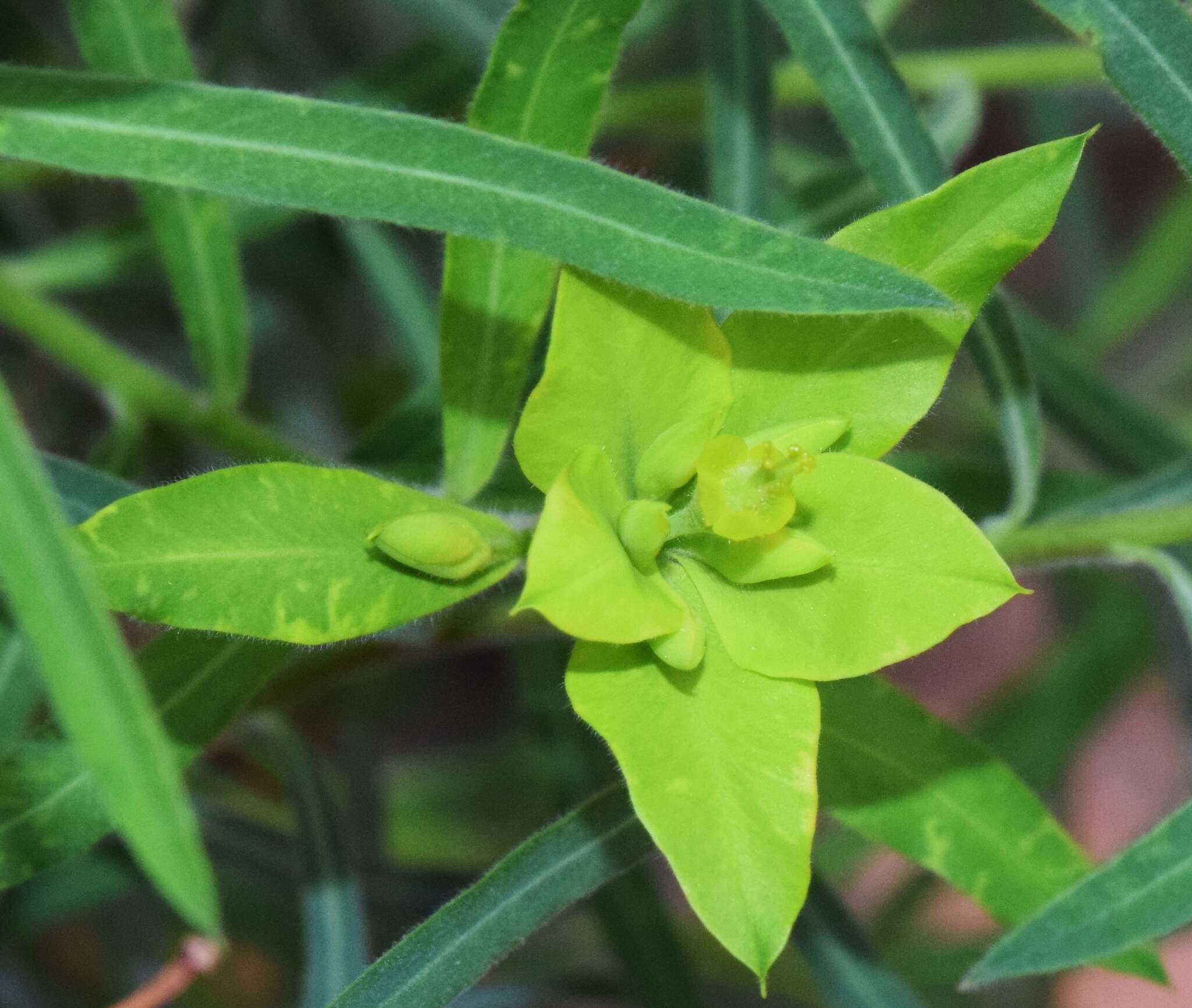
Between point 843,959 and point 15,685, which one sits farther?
point 843,959

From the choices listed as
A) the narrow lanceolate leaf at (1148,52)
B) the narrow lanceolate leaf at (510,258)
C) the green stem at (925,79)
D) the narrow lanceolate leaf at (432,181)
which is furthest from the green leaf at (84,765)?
the green stem at (925,79)

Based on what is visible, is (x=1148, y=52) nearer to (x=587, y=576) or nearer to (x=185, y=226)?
(x=587, y=576)

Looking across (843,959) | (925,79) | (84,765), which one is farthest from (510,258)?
(925,79)

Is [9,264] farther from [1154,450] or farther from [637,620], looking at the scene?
[1154,450]

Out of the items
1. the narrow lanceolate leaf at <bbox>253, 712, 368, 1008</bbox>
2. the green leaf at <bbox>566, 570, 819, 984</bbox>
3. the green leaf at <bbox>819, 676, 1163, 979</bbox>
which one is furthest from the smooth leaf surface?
the narrow lanceolate leaf at <bbox>253, 712, 368, 1008</bbox>

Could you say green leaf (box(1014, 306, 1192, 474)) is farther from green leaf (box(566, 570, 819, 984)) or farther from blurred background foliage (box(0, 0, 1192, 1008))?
green leaf (box(566, 570, 819, 984))

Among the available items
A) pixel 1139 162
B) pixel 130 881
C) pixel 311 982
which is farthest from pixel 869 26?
pixel 1139 162
